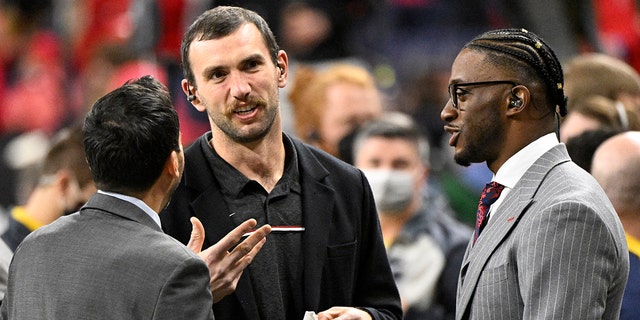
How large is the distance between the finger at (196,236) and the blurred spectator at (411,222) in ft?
7.33

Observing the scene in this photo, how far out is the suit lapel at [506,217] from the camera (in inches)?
124

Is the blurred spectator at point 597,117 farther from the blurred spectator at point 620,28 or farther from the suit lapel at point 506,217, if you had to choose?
the blurred spectator at point 620,28

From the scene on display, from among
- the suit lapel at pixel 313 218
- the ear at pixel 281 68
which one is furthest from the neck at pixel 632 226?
the ear at pixel 281 68

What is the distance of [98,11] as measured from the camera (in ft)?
32.9

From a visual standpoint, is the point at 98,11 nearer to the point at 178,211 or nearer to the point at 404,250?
the point at 404,250

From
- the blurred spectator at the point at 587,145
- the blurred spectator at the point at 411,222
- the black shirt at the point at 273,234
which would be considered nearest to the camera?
the black shirt at the point at 273,234

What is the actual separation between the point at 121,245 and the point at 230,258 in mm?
443

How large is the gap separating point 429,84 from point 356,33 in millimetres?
741

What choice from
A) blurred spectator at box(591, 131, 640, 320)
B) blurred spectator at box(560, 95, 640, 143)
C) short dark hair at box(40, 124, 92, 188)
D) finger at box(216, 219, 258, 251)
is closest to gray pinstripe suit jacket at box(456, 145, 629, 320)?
finger at box(216, 219, 258, 251)

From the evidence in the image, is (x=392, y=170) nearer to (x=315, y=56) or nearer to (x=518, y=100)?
(x=518, y=100)

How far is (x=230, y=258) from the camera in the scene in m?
3.27

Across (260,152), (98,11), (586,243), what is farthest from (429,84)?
(586,243)

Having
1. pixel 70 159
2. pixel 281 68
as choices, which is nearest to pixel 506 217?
pixel 281 68

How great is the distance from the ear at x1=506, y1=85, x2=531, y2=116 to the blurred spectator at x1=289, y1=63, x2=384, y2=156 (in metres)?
3.43
